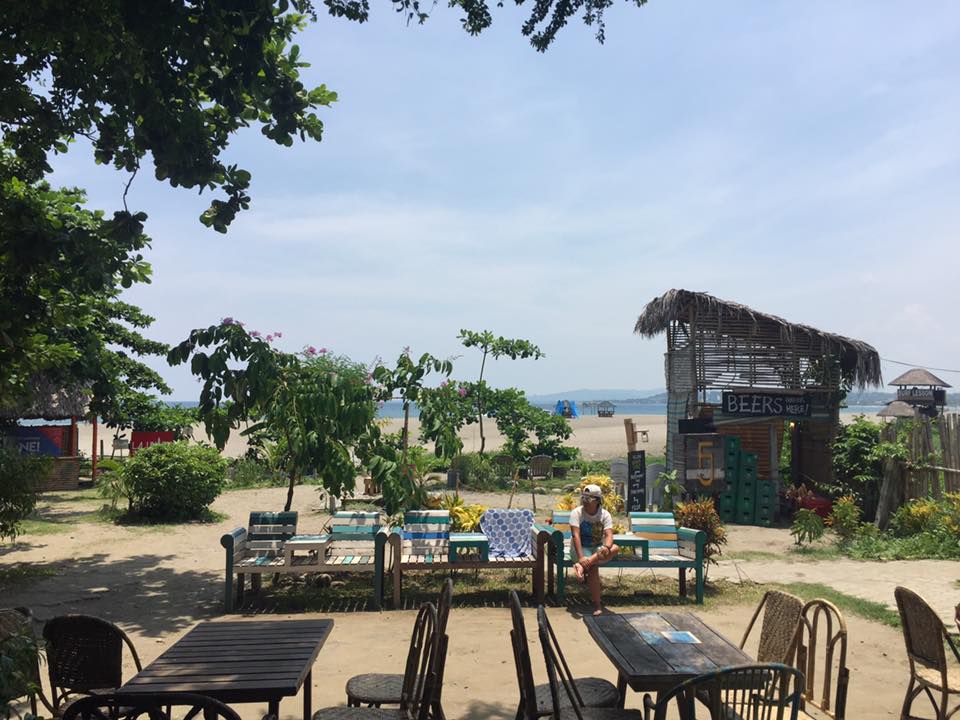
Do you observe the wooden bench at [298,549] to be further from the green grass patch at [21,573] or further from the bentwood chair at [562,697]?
the bentwood chair at [562,697]

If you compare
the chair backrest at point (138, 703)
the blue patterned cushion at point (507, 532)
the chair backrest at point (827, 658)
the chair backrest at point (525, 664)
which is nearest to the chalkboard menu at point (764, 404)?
the blue patterned cushion at point (507, 532)

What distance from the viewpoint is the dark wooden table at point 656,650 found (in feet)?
12.1

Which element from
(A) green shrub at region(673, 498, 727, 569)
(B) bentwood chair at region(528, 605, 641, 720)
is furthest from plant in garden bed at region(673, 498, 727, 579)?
(B) bentwood chair at region(528, 605, 641, 720)

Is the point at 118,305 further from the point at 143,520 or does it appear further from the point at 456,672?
the point at 456,672

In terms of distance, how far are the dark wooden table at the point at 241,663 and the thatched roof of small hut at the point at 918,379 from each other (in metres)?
28.4

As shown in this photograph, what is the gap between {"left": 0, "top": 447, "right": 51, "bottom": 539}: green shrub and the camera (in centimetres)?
914

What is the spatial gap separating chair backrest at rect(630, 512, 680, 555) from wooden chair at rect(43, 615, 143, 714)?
5.98 m

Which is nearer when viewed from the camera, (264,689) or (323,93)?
(264,689)

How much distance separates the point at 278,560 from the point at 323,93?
4.84m

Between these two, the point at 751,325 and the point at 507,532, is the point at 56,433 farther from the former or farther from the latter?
the point at 751,325

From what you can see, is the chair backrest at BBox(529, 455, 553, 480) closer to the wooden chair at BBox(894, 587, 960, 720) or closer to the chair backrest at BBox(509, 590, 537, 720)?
the wooden chair at BBox(894, 587, 960, 720)

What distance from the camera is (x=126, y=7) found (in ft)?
19.8

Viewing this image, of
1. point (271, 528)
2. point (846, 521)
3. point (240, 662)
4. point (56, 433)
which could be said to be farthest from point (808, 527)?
point (56, 433)

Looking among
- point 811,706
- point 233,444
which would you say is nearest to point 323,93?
point 811,706
